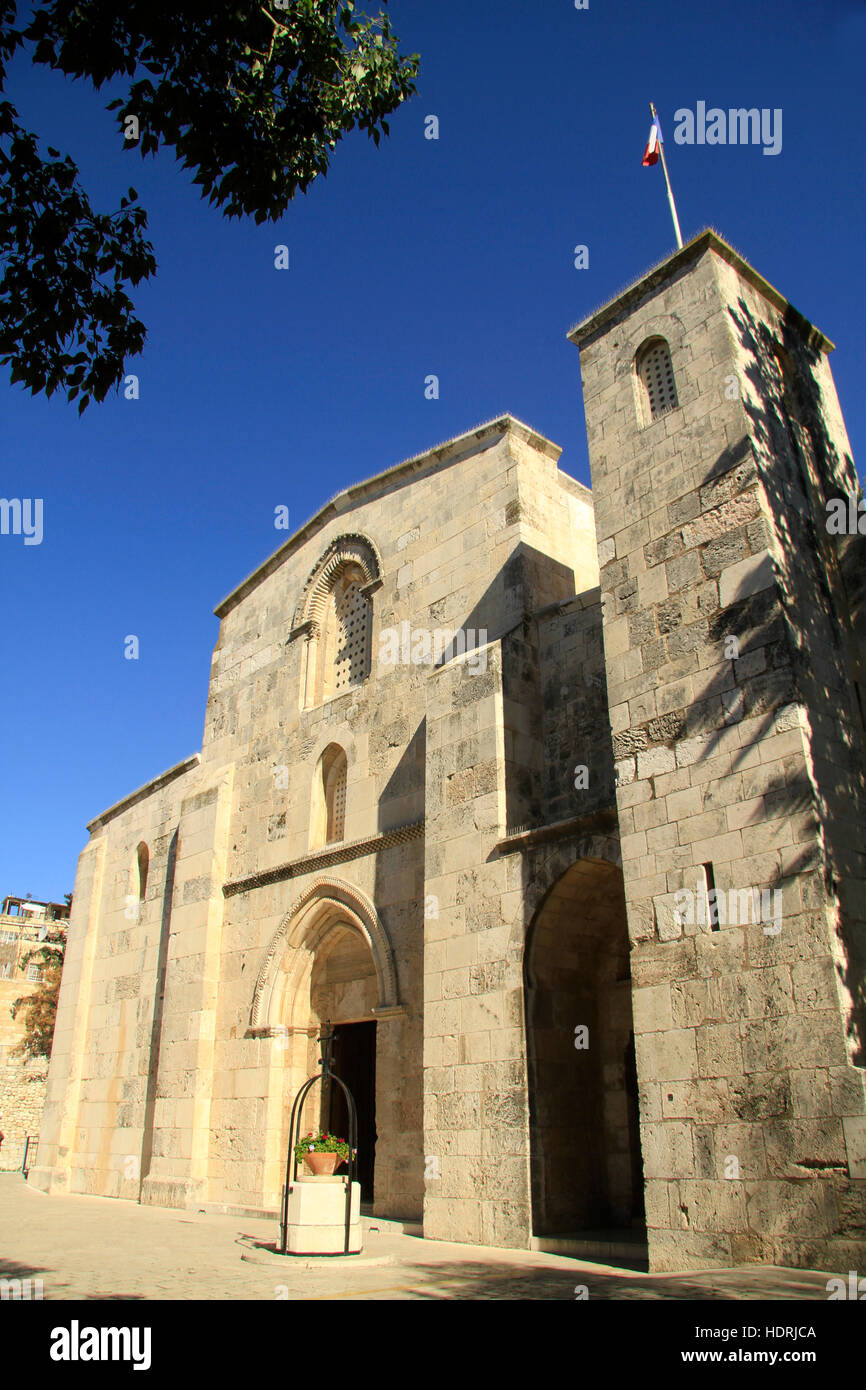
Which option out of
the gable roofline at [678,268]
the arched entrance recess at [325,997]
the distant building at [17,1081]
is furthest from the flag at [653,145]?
the distant building at [17,1081]

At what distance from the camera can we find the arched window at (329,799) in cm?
1488

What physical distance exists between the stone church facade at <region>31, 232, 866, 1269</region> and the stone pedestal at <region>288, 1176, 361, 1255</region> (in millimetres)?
1620

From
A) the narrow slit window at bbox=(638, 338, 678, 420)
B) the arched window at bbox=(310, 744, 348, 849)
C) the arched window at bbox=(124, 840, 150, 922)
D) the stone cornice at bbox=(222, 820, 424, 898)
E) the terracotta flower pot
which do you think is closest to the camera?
the terracotta flower pot

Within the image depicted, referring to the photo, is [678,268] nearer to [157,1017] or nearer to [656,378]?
[656,378]

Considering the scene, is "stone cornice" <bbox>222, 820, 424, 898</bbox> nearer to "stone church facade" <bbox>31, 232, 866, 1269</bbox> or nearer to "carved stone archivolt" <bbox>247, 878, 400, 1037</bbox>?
"stone church facade" <bbox>31, 232, 866, 1269</bbox>

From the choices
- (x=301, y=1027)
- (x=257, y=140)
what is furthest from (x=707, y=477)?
(x=301, y=1027)

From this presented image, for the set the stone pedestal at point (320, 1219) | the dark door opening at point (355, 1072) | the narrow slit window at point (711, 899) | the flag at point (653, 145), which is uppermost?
the flag at point (653, 145)

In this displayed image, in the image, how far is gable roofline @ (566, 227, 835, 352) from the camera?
980 centimetres

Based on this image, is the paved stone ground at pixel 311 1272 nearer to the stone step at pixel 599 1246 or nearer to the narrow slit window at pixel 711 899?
the stone step at pixel 599 1246

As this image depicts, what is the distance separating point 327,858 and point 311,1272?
664 centimetres

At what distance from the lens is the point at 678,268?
33.1 feet

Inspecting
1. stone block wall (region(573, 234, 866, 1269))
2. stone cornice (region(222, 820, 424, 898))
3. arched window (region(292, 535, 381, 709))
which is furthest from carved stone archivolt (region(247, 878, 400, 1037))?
stone block wall (region(573, 234, 866, 1269))

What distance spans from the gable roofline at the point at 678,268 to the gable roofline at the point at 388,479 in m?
2.41

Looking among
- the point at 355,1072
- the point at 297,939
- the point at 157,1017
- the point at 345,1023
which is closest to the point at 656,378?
the point at 297,939
